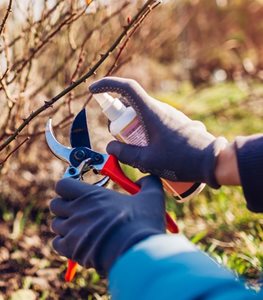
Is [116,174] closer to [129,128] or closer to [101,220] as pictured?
[129,128]

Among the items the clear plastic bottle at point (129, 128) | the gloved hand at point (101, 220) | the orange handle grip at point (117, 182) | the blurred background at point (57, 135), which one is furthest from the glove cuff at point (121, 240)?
the blurred background at point (57, 135)

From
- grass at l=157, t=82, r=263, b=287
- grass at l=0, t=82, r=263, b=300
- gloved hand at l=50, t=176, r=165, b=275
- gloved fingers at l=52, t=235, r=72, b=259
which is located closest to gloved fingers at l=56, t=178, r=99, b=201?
gloved hand at l=50, t=176, r=165, b=275

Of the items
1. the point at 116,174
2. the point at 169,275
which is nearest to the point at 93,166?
the point at 116,174

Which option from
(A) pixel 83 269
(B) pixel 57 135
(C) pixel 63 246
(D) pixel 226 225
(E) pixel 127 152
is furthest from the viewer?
(B) pixel 57 135

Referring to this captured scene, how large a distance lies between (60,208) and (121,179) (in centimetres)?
26

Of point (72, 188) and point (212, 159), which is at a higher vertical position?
point (72, 188)

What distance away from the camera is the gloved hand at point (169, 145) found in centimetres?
169

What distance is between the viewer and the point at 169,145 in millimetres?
1707

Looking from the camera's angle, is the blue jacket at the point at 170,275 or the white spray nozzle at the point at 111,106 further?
the white spray nozzle at the point at 111,106

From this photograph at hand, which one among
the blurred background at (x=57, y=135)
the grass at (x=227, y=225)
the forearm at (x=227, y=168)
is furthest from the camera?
the grass at (x=227, y=225)

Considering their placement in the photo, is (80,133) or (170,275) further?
(80,133)

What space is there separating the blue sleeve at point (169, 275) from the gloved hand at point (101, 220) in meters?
0.06

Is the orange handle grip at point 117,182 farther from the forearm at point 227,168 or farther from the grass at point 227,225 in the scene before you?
the grass at point 227,225

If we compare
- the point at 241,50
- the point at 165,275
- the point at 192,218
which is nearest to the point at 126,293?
the point at 165,275
